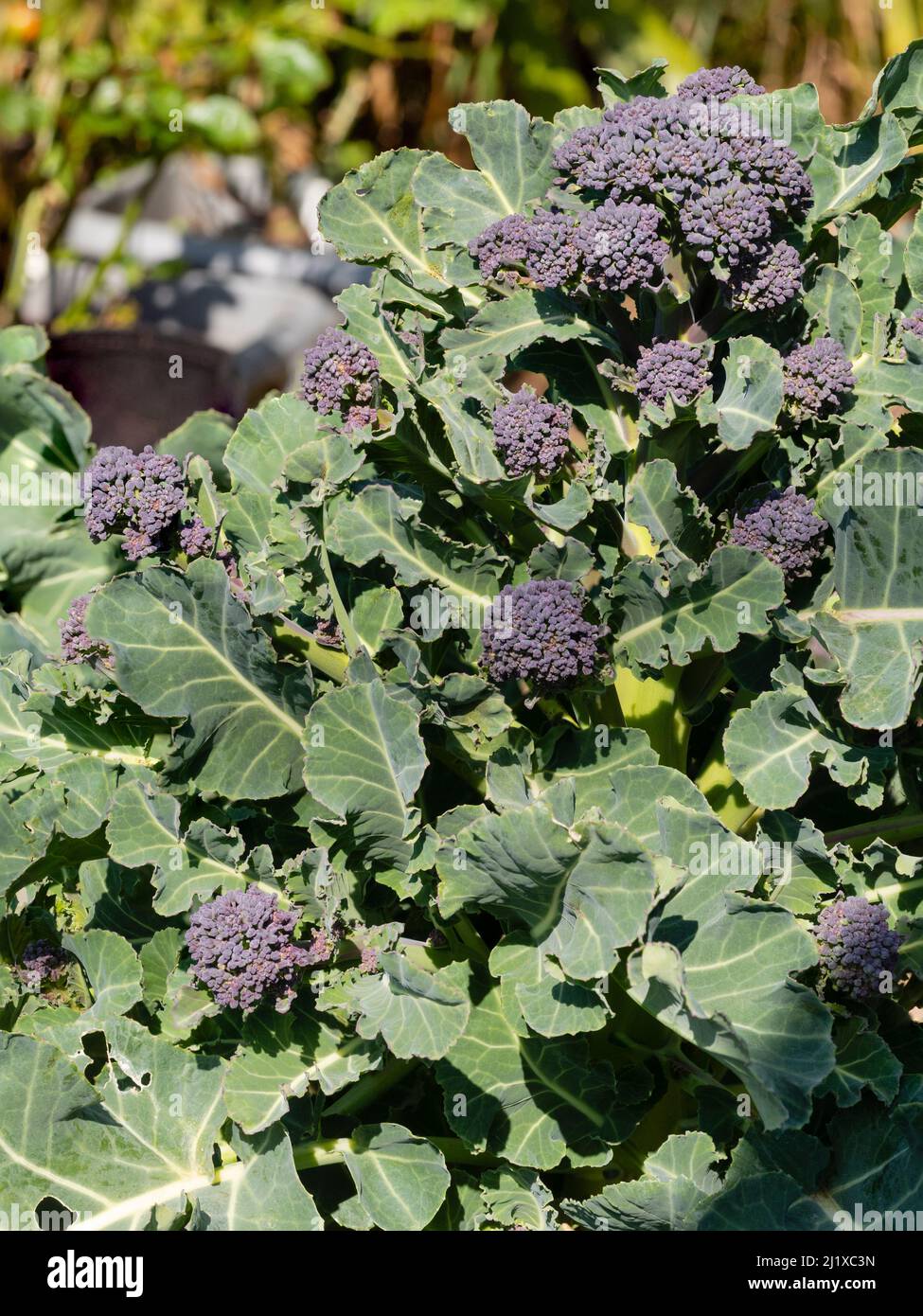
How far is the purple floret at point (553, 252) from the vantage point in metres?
1.54

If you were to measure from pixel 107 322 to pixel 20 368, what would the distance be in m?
3.33

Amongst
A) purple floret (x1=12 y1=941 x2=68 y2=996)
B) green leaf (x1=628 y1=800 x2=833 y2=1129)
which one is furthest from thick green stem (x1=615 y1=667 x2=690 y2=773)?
purple floret (x1=12 y1=941 x2=68 y2=996)

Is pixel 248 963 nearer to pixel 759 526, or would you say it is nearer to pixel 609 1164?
pixel 609 1164

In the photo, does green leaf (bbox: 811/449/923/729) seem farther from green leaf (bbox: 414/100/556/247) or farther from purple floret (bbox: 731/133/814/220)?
green leaf (bbox: 414/100/556/247)

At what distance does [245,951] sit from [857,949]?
2.05 ft

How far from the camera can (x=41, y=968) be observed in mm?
1780

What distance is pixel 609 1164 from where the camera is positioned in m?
1.68

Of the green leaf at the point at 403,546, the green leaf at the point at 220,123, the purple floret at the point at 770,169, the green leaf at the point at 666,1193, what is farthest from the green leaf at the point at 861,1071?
the green leaf at the point at 220,123

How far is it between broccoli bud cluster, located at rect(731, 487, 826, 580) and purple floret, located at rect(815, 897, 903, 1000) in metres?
0.37

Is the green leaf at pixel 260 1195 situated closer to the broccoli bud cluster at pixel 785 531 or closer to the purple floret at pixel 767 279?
the broccoli bud cluster at pixel 785 531

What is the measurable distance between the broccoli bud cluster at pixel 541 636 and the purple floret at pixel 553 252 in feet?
1.07

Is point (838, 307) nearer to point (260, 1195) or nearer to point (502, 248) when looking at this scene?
point (502, 248)

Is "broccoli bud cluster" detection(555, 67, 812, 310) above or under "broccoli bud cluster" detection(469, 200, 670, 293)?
above

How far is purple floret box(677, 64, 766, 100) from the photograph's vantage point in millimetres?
1606
